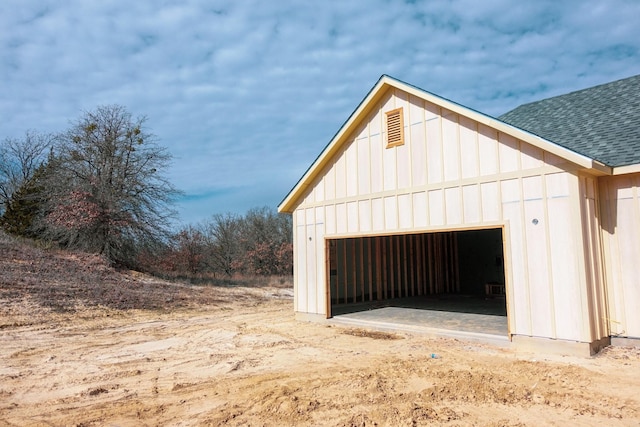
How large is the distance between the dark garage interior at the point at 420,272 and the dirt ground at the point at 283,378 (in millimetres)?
3306

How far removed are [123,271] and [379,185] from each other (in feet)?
51.3

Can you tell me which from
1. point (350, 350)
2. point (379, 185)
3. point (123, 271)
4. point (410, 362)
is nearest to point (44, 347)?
point (350, 350)

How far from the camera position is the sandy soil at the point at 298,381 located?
480 centimetres

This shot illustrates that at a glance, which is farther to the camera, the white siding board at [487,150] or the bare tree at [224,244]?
the bare tree at [224,244]

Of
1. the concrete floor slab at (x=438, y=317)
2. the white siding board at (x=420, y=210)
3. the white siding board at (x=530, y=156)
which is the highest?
the white siding board at (x=530, y=156)

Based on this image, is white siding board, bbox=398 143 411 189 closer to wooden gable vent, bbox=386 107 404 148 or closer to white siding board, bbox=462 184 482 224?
wooden gable vent, bbox=386 107 404 148

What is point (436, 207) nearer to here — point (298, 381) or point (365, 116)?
point (365, 116)

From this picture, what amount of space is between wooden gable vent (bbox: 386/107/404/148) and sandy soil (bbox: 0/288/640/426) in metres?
4.33

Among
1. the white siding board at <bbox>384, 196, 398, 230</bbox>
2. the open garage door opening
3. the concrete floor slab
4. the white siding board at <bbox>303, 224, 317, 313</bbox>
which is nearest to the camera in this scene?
the concrete floor slab

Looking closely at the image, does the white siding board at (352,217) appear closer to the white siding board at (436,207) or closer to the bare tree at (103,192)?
the white siding board at (436,207)

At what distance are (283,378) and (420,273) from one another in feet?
38.4

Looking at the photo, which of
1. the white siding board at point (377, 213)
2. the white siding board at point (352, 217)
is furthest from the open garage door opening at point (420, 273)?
the white siding board at point (377, 213)

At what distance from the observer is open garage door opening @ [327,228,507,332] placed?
1408 cm

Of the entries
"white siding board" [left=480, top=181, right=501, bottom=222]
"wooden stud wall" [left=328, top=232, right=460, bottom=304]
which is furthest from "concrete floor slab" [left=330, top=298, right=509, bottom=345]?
"white siding board" [left=480, top=181, right=501, bottom=222]
